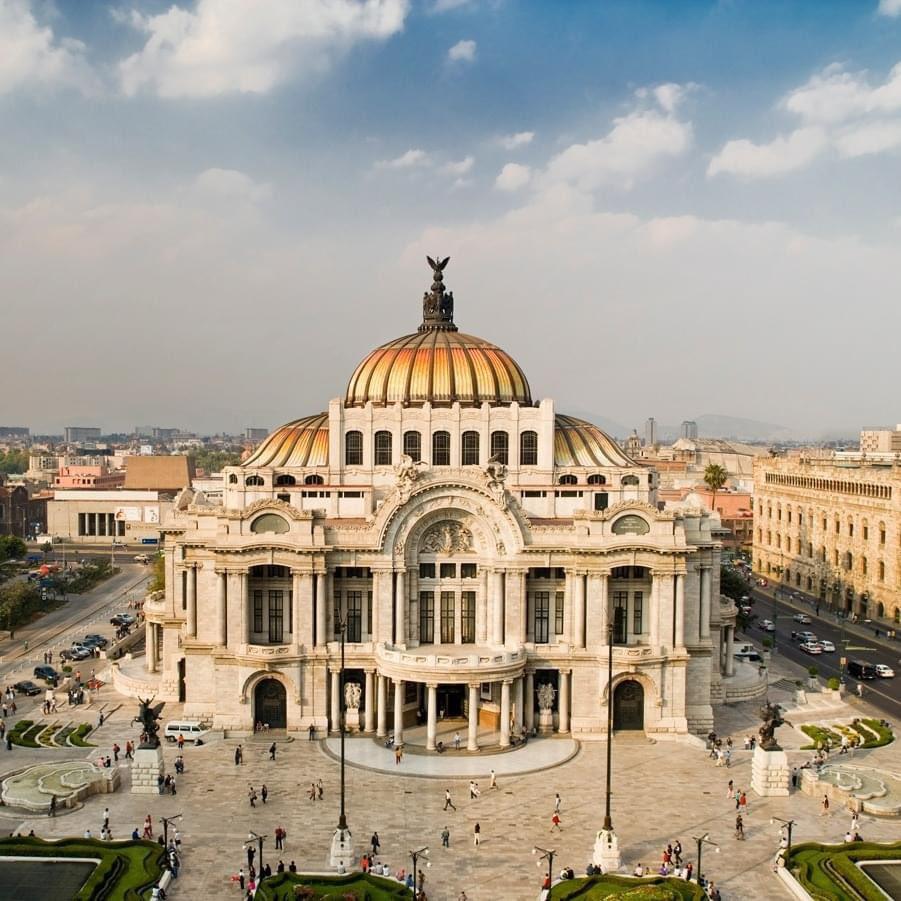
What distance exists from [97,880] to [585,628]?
3496 cm

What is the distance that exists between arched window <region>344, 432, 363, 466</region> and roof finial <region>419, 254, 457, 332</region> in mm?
13504

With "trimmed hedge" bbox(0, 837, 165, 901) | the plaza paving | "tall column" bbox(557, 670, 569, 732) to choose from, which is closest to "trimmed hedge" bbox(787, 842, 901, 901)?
the plaza paving

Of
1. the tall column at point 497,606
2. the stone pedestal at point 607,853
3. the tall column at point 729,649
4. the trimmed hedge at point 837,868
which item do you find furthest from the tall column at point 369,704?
the trimmed hedge at point 837,868

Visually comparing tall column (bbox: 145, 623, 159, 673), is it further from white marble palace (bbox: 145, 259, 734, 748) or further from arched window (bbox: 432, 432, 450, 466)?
arched window (bbox: 432, 432, 450, 466)

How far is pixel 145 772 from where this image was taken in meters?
56.6

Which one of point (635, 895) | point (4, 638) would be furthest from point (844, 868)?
point (4, 638)

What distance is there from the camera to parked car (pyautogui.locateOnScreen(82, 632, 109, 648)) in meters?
96.9

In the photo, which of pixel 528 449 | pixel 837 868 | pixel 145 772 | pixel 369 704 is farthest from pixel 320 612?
pixel 837 868

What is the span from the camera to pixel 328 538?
67750mm

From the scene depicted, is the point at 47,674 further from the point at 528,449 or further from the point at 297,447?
the point at 528,449

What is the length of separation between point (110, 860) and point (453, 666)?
24.3 m

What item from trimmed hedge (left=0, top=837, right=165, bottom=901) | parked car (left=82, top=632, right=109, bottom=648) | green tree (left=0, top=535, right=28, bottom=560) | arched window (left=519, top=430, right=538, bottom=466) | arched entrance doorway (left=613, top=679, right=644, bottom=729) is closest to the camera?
trimmed hedge (left=0, top=837, right=165, bottom=901)

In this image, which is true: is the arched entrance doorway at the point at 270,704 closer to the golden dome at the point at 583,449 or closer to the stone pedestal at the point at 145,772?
the stone pedestal at the point at 145,772

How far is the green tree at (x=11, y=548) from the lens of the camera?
5359 inches
